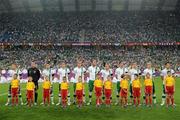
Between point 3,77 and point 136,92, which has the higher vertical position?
point 3,77

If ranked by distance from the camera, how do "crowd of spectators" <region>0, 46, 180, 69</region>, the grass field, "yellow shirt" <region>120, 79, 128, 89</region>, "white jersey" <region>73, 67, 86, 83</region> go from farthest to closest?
"crowd of spectators" <region>0, 46, 180, 69</region> → "white jersey" <region>73, 67, 86, 83</region> → "yellow shirt" <region>120, 79, 128, 89</region> → the grass field

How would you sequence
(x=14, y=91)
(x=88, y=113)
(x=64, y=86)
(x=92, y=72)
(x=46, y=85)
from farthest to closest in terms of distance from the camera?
(x=92, y=72)
(x=14, y=91)
(x=46, y=85)
(x=64, y=86)
(x=88, y=113)

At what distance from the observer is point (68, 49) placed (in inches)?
2687

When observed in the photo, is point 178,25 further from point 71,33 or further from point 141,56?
point 71,33

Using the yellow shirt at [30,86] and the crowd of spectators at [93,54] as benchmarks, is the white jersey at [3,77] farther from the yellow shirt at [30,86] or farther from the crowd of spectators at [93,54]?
the yellow shirt at [30,86]

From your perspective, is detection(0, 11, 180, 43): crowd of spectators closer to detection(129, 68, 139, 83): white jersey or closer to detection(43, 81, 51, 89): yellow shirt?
detection(129, 68, 139, 83): white jersey

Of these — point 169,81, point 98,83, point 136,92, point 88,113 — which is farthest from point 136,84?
point 88,113

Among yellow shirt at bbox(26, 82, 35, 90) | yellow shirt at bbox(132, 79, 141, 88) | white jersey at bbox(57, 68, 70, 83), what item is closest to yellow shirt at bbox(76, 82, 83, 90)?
white jersey at bbox(57, 68, 70, 83)

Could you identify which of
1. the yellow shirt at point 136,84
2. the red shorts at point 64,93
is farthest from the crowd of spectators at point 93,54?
the yellow shirt at point 136,84

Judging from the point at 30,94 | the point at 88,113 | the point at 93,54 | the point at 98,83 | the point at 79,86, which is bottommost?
the point at 88,113

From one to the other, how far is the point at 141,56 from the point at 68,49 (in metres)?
11.9

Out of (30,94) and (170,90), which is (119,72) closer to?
(170,90)

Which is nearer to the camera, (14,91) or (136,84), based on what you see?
(136,84)

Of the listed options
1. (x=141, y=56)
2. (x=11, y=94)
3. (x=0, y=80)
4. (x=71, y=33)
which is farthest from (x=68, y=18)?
(x=11, y=94)
